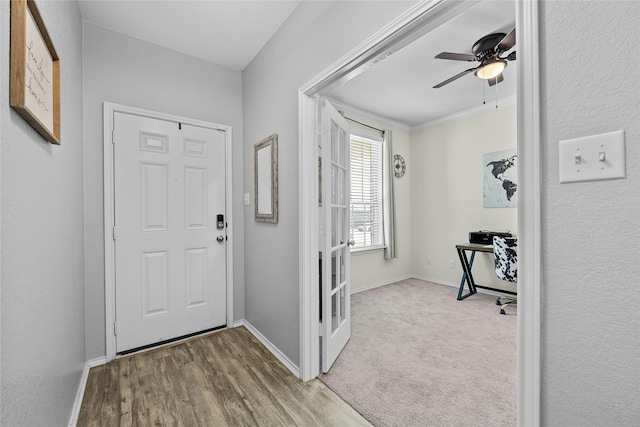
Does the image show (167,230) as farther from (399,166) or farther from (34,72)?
(399,166)

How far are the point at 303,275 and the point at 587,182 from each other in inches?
57.9

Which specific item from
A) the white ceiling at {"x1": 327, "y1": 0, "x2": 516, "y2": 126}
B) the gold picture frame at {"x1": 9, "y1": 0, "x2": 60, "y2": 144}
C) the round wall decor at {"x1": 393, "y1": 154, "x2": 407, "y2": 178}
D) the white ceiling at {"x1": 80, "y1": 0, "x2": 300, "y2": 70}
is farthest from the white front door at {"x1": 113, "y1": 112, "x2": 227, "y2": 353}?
the round wall decor at {"x1": 393, "y1": 154, "x2": 407, "y2": 178}

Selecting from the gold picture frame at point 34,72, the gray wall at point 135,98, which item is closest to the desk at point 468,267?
the gray wall at point 135,98

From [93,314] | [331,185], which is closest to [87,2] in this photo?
[331,185]

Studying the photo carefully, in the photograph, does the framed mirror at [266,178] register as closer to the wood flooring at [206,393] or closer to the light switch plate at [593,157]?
the wood flooring at [206,393]

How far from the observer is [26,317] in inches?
34.2

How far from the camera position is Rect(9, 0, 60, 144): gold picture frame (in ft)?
2.57

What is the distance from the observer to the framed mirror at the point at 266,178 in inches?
85.4

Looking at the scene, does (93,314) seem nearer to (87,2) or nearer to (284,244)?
(284,244)

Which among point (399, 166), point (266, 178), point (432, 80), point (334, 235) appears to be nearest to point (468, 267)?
point (399, 166)

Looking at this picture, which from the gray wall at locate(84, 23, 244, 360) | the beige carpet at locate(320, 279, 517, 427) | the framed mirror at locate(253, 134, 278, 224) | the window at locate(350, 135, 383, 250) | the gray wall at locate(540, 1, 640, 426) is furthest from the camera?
the window at locate(350, 135, 383, 250)

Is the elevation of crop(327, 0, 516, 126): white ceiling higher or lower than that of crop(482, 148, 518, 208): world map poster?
higher

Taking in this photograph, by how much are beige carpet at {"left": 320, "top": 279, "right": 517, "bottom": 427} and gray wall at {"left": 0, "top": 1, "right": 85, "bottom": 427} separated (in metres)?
1.44

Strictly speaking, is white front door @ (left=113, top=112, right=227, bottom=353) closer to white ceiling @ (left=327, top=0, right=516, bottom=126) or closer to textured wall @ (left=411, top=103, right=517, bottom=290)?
white ceiling @ (left=327, top=0, right=516, bottom=126)
